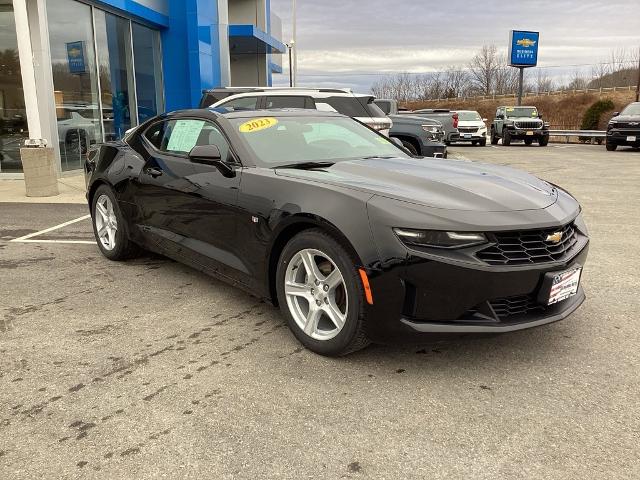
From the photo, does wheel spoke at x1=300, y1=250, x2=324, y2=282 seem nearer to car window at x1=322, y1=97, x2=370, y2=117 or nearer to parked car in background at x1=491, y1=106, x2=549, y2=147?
car window at x1=322, y1=97, x2=370, y2=117

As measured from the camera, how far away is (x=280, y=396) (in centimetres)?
286

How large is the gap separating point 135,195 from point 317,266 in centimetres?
230

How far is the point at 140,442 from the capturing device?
8.09 feet

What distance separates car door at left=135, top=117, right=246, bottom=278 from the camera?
388 centimetres

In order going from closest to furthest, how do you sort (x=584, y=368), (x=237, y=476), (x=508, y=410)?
1. (x=237, y=476)
2. (x=508, y=410)
3. (x=584, y=368)

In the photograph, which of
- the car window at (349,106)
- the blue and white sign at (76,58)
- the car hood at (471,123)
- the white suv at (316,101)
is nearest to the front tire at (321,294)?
the white suv at (316,101)

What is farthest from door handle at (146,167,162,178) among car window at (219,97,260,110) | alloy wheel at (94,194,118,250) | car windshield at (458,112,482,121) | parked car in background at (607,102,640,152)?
car windshield at (458,112,482,121)

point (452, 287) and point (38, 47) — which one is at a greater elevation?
point (38, 47)

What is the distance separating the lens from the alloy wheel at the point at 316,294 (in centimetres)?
321

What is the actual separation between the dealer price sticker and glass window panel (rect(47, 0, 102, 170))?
11.4 metres

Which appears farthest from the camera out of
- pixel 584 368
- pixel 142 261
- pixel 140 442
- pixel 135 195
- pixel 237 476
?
pixel 142 261

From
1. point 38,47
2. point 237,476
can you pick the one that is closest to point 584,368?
point 237,476

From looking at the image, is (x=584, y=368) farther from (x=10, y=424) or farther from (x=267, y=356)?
(x=10, y=424)

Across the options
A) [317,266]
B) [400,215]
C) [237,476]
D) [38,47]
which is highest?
[38,47]
